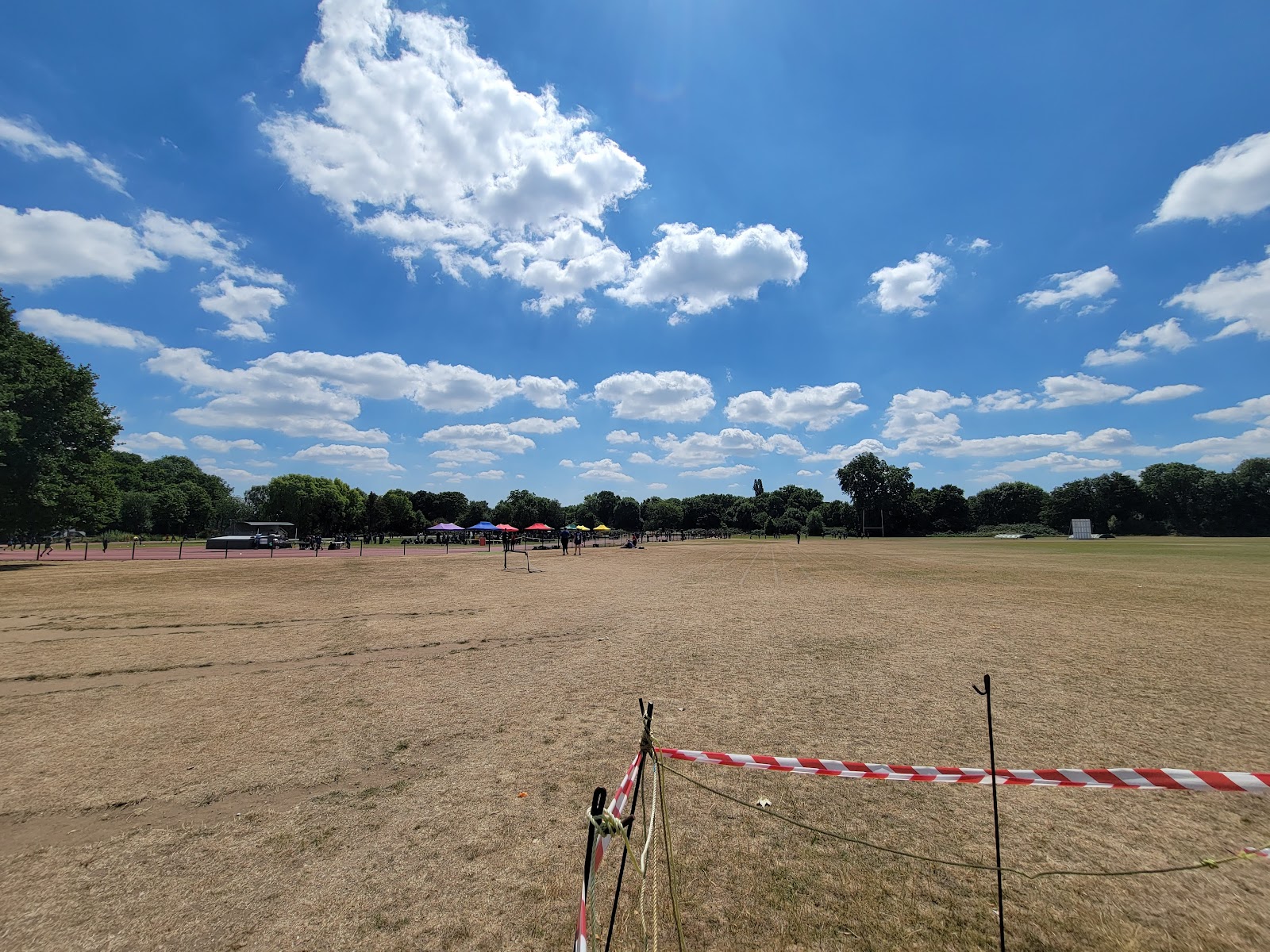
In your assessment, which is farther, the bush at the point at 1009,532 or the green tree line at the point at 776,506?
the bush at the point at 1009,532

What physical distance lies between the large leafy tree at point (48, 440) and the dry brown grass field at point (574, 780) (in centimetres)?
2618

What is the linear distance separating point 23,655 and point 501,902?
44.4 ft

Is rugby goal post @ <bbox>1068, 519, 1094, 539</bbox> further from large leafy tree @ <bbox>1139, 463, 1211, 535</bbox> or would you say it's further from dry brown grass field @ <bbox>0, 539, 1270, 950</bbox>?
dry brown grass field @ <bbox>0, 539, 1270, 950</bbox>

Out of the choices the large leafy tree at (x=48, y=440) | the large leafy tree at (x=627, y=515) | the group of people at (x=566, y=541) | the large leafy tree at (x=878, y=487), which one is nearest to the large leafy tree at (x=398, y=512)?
the large leafy tree at (x=627, y=515)

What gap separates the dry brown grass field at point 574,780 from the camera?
363 cm

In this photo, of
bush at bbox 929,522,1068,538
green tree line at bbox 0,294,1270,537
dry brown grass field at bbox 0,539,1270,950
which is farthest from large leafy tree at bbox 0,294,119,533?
bush at bbox 929,522,1068,538

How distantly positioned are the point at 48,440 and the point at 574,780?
44655 mm

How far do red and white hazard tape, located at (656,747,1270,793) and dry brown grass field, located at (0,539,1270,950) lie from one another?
2.07 ft

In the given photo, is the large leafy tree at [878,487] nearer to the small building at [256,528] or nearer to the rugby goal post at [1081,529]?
the rugby goal post at [1081,529]

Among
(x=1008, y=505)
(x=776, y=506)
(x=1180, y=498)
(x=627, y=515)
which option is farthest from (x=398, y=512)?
(x=1180, y=498)

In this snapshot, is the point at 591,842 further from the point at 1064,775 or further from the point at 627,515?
the point at 627,515

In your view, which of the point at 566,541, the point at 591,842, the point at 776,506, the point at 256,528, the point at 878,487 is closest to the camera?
the point at 591,842

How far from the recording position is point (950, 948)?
3324 mm

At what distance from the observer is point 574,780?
18.3ft
